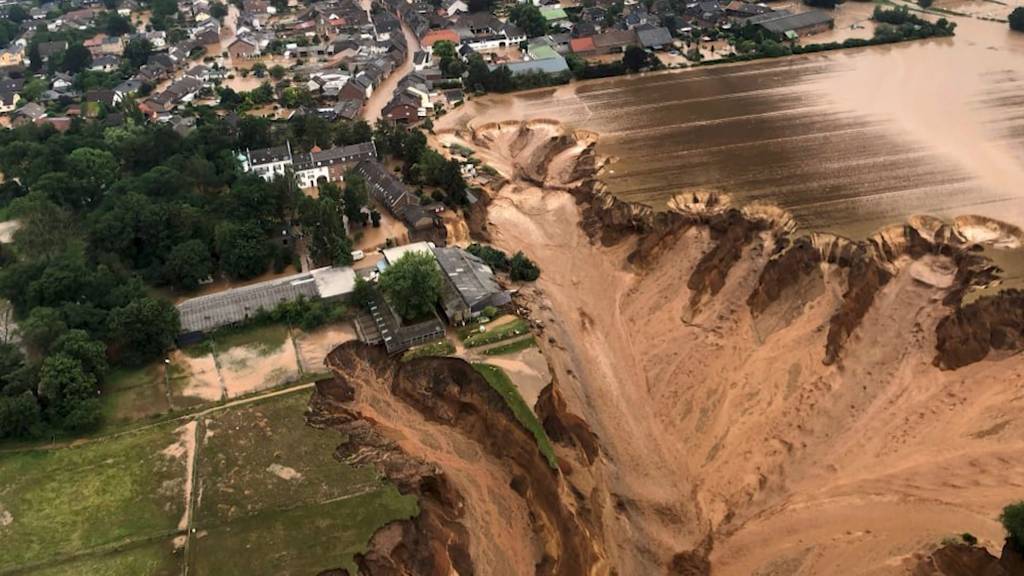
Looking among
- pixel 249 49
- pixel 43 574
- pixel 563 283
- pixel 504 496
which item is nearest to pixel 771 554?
pixel 504 496

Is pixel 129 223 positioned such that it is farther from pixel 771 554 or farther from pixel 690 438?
pixel 771 554

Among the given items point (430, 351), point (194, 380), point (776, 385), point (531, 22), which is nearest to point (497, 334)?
point (430, 351)

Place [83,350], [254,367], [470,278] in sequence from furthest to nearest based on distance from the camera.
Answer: [470,278], [254,367], [83,350]

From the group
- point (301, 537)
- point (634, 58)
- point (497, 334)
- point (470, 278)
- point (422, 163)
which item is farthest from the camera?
point (634, 58)

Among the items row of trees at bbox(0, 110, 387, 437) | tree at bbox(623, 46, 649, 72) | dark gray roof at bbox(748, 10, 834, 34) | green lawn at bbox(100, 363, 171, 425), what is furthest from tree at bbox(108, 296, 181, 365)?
dark gray roof at bbox(748, 10, 834, 34)

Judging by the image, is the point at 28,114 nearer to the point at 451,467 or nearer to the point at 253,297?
the point at 253,297

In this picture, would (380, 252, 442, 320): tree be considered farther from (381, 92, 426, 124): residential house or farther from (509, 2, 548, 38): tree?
(509, 2, 548, 38): tree
